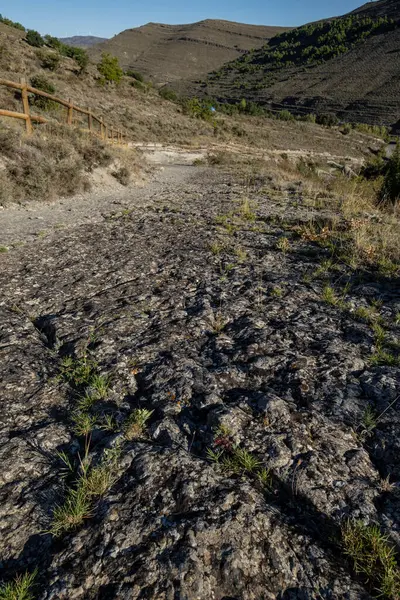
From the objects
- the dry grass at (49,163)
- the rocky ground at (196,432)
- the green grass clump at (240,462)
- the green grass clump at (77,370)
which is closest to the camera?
the rocky ground at (196,432)

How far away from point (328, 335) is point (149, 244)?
14.3 feet

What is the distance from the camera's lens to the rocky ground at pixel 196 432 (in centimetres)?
179

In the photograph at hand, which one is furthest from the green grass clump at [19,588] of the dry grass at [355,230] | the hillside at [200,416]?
the dry grass at [355,230]

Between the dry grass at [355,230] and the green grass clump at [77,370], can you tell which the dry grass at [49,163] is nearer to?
the dry grass at [355,230]

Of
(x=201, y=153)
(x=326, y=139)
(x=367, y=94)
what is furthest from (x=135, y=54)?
(x=201, y=153)

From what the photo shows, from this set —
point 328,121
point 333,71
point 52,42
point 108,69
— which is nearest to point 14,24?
point 52,42

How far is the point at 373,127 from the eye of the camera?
3147 inches

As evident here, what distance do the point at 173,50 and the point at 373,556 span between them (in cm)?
20726

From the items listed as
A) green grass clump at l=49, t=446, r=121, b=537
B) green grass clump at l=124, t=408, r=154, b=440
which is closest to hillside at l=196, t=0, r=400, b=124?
green grass clump at l=124, t=408, r=154, b=440

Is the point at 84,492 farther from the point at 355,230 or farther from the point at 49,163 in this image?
the point at 49,163

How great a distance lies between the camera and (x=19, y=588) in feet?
5.38

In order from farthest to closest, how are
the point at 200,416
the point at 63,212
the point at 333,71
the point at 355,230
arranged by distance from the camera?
the point at 333,71 → the point at 63,212 → the point at 355,230 → the point at 200,416

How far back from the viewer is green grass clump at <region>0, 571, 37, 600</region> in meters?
1.60

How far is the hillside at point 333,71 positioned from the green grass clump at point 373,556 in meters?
102
